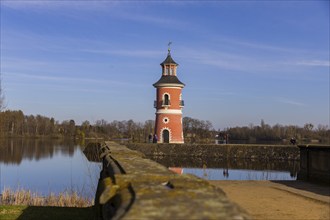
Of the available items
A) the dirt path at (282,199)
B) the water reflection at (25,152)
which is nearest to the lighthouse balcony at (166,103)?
the water reflection at (25,152)

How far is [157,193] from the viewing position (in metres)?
3.16

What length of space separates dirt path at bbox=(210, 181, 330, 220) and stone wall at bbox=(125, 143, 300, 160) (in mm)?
26487

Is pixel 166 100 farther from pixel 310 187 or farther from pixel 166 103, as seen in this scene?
pixel 310 187

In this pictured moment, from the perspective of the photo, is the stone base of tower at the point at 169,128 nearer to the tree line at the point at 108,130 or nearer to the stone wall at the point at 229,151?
the stone wall at the point at 229,151

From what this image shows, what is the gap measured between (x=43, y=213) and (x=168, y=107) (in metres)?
29.0

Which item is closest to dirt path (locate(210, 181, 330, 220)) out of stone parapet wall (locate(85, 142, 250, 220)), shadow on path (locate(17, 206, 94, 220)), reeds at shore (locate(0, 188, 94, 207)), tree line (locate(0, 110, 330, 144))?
stone parapet wall (locate(85, 142, 250, 220))

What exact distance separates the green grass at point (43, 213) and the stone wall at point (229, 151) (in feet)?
91.5

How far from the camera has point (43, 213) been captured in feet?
27.0

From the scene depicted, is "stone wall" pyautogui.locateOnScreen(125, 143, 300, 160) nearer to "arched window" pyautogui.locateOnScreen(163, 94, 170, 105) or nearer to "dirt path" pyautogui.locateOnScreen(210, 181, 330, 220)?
"arched window" pyautogui.locateOnScreen(163, 94, 170, 105)

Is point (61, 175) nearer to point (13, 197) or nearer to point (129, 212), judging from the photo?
point (13, 197)

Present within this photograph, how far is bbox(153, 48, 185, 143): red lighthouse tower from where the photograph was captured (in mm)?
37125

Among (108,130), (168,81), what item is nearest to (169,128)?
(168,81)

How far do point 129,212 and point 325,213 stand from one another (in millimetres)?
4450

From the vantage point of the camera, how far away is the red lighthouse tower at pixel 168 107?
122 ft
